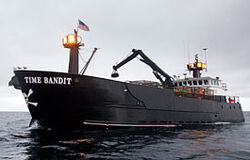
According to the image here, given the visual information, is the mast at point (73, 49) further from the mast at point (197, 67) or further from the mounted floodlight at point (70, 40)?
the mast at point (197, 67)

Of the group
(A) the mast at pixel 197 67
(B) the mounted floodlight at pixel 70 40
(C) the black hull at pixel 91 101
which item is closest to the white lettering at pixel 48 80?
(C) the black hull at pixel 91 101

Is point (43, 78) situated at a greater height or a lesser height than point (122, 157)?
greater

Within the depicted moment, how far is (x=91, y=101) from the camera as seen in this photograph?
12281 millimetres

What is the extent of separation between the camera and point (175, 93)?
18.3 m

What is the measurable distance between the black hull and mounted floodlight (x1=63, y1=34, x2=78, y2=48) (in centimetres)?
399

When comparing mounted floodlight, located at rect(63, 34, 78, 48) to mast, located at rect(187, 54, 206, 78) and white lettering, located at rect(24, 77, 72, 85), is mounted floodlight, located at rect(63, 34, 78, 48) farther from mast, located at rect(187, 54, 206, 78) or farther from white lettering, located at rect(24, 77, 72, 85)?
mast, located at rect(187, 54, 206, 78)

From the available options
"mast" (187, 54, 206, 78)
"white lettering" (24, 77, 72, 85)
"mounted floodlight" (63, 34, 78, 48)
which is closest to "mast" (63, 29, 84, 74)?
"mounted floodlight" (63, 34, 78, 48)

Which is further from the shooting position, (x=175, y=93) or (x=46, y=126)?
(x=175, y=93)

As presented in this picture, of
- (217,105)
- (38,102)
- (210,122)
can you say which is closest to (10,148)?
(38,102)

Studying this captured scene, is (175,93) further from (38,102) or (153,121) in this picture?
(38,102)

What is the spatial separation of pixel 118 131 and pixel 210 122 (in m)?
14.2

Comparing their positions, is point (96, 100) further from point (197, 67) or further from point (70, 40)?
point (197, 67)

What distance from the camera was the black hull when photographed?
11547 mm

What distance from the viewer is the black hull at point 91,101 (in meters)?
11.5
